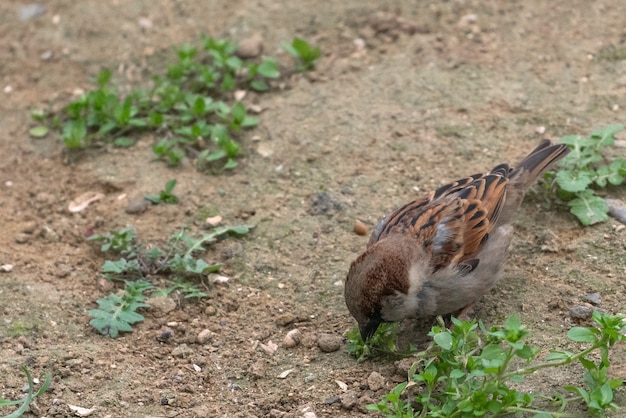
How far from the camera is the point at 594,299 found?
4531mm

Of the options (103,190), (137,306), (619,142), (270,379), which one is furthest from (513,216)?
(103,190)

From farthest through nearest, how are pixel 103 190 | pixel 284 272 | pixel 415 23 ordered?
1. pixel 415 23
2. pixel 103 190
3. pixel 284 272

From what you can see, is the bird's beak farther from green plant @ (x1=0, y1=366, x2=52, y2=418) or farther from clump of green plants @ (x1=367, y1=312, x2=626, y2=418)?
green plant @ (x1=0, y1=366, x2=52, y2=418)

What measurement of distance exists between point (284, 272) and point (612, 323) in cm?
202

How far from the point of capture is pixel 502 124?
596 centimetres

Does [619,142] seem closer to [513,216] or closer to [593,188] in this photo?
[593,188]

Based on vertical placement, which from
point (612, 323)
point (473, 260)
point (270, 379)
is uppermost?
point (612, 323)

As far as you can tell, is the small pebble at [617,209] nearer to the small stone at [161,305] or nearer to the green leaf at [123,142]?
the small stone at [161,305]

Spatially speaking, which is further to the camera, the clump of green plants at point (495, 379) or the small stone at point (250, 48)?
the small stone at point (250, 48)

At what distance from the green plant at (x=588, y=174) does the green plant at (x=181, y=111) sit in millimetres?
2127

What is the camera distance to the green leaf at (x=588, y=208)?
502 centimetres

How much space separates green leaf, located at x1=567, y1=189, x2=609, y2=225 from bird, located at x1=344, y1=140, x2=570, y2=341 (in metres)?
0.34

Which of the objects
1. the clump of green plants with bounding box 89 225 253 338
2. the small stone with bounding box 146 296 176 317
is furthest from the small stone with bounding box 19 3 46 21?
the small stone with bounding box 146 296 176 317

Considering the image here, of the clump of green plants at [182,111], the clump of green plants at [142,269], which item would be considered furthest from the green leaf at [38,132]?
the clump of green plants at [142,269]
